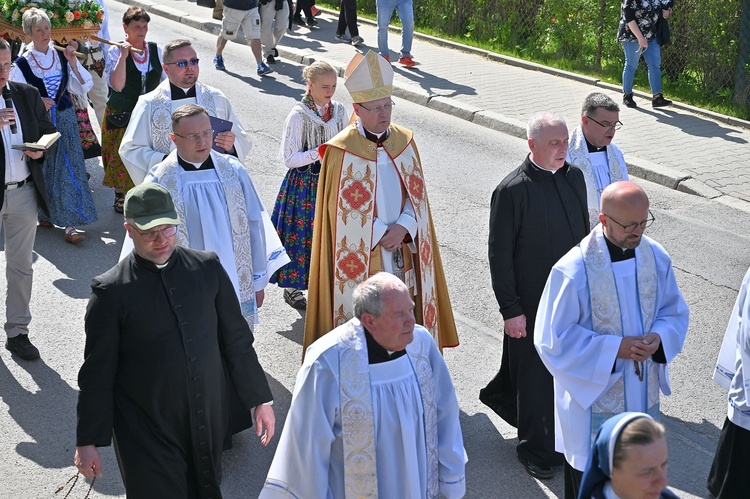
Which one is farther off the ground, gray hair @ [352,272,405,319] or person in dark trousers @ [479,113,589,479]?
gray hair @ [352,272,405,319]

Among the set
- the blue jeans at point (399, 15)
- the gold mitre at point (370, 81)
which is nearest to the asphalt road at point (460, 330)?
the gold mitre at point (370, 81)

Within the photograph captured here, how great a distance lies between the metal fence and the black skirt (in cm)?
936

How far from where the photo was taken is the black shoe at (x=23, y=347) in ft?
25.6

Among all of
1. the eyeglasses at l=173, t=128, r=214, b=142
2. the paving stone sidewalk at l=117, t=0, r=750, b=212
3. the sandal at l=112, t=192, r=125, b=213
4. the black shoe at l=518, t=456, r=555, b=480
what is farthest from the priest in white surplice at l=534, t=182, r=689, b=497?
the paving stone sidewalk at l=117, t=0, r=750, b=212

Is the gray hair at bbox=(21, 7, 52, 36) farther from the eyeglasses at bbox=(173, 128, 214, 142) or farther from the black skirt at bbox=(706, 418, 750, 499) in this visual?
the black skirt at bbox=(706, 418, 750, 499)

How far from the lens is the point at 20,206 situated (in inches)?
305

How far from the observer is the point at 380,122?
22.6 ft

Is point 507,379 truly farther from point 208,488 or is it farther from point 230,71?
point 230,71

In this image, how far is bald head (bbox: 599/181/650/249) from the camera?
5.28 meters

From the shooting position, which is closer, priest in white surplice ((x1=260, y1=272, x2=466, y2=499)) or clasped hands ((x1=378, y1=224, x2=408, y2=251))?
priest in white surplice ((x1=260, y1=272, x2=466, y2=499))

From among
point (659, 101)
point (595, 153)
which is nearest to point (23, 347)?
point (595, 153)

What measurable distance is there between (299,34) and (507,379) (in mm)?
13792

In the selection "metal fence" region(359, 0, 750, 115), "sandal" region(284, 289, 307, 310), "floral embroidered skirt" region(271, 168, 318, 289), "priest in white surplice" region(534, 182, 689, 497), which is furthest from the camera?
"metal fence" region(359, 0, 750, 115)

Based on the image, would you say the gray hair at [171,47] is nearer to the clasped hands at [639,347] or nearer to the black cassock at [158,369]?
the black cassock at [158,369]
